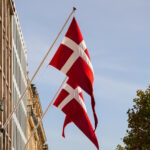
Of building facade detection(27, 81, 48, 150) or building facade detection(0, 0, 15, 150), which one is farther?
building facade detection(27, 81, 48, 150)

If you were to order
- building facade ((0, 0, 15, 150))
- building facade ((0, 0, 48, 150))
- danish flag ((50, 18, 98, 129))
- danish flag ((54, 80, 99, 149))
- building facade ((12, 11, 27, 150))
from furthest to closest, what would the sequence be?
building facade ((12, 11, 27, 150)), building facade ((0, 0, 48, 150)), building facade ((0, 0, 15, 150)), danish flag ((50, 18, 98, 129)), danish flag ((54, 80, 99, 149))

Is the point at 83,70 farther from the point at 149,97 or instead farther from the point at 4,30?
the point at 149,97

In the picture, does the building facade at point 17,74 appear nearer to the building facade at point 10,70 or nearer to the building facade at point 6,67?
the building facade at point 10,70

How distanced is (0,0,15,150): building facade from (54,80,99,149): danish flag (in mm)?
17974

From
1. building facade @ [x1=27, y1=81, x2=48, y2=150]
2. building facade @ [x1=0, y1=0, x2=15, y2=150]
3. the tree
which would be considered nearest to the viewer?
building facade @ [x1=0, y1=0, x2=15, y2=150]

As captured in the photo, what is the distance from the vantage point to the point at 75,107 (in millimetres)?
27156

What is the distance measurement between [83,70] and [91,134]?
2.45 meters

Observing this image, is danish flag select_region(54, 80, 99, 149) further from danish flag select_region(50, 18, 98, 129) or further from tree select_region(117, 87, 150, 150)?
tree select_region(117, 87, 150, 150)

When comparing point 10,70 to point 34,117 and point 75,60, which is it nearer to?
point 75,60

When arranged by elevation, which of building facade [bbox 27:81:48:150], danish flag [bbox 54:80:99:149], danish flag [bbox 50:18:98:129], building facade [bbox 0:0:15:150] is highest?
building facade [bbox 27:81:48:150]

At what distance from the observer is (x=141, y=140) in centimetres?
7512

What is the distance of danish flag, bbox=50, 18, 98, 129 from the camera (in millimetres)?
26688

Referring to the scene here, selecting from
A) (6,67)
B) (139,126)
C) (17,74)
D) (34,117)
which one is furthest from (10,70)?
(34,117)

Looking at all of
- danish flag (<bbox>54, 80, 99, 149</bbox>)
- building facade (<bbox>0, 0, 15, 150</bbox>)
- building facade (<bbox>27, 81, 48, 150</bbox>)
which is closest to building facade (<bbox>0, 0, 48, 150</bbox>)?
building facade (<bbox>0, 0, 15, 150</bbox>)
